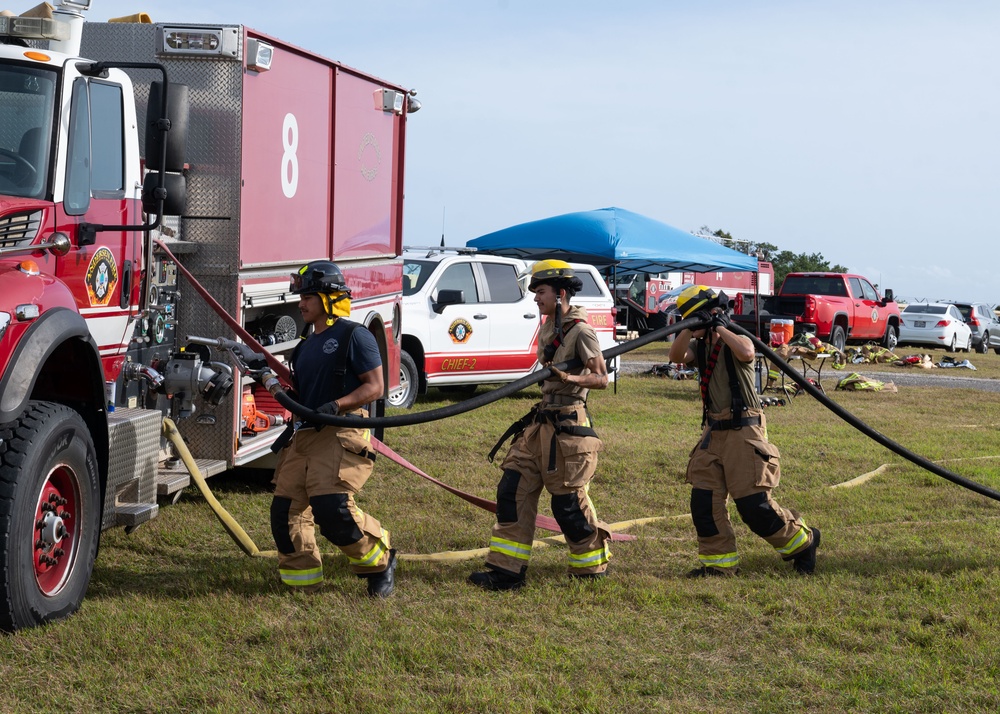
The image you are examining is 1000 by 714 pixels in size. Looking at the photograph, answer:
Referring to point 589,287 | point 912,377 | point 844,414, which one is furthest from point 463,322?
point 912,377

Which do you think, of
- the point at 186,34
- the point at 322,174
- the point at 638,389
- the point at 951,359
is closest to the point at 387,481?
the point at 322,174

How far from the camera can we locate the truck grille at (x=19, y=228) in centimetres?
465

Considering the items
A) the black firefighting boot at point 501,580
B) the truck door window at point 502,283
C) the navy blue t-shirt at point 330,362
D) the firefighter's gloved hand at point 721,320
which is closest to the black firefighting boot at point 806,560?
the firefighter's gloved hand at point 721,320

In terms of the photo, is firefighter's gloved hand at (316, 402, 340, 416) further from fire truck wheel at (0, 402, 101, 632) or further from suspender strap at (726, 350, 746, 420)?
suspender strap at (726, 350, 746, 420)

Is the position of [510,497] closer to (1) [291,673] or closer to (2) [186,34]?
(1) [291,673]

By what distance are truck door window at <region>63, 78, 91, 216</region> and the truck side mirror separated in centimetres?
815

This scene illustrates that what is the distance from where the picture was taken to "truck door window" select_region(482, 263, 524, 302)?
556 inches

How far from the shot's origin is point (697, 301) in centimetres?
643

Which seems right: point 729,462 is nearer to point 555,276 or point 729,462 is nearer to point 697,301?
point 697,301

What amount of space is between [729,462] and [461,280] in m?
8.02

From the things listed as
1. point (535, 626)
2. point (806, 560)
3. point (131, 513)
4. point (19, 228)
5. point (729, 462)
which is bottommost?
point (535, 626)

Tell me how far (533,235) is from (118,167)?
15970mm

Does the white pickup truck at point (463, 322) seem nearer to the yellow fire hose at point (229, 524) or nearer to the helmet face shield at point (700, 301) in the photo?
the yellow fire hose at point (229, 524)

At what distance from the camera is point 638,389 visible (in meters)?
17.1
